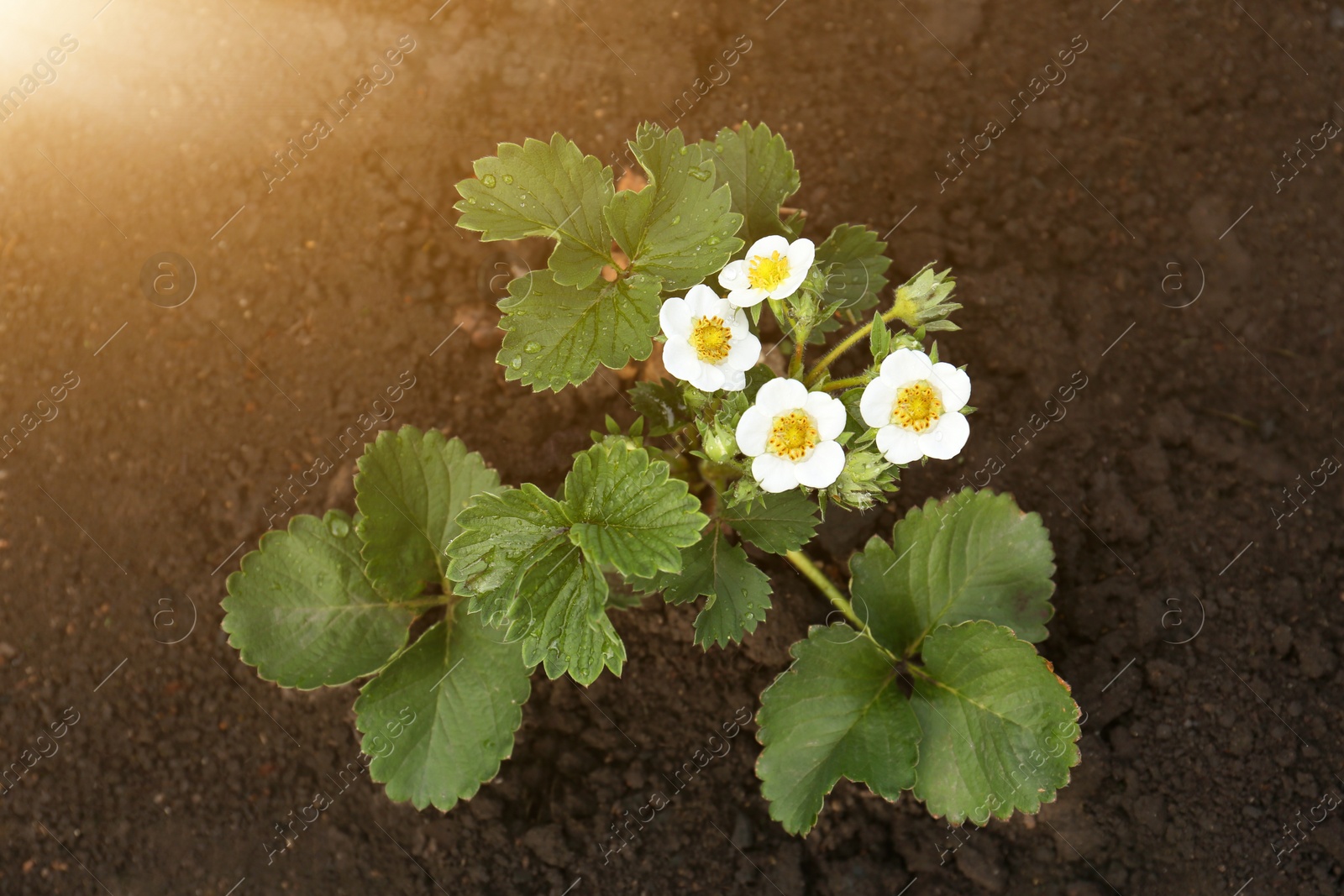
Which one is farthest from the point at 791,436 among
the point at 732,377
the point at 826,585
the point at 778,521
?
the point at 826,585

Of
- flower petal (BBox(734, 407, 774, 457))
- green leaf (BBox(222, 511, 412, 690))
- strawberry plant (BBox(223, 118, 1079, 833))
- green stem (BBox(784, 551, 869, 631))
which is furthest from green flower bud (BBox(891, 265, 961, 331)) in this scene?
green leaf (BBox(222, 511, 412, 690))

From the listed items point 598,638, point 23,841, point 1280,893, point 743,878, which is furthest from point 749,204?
point 23,841

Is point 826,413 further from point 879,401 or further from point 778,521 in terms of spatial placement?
point 778,521

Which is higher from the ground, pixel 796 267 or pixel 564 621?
pixel 796 267

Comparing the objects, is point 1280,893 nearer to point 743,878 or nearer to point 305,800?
point 743,878

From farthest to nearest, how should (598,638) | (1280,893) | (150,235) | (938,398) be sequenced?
(150,235)
(1280,893)
(598,638)
(938,398)

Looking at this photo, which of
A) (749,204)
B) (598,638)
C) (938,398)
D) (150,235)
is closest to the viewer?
(938,398)
